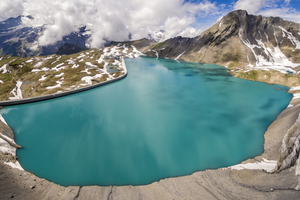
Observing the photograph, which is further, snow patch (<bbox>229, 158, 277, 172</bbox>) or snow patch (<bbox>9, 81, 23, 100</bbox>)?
snow patch (<bbox>9, 81, 23, 100</bbox>)

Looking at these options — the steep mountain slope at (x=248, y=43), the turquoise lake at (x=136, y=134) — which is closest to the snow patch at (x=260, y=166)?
the turquoise lake at (x=136, y=134)

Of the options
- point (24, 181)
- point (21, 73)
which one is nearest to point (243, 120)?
point (24, 181)

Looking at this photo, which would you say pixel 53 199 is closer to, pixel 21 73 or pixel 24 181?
pixel 24 181

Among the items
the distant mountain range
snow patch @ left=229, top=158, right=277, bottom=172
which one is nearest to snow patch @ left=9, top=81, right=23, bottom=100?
snow patch @ left=229, top=158, right=277, bottom=172

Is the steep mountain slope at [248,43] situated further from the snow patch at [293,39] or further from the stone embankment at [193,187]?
the stone embankment at [193,187]

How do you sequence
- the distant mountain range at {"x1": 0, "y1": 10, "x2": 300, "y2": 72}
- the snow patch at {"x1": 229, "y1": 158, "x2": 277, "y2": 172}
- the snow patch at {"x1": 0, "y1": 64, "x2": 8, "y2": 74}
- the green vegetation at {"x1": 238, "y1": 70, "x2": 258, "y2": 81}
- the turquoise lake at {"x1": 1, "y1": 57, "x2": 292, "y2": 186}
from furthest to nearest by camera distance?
the distant mountain range at {"x1": 0, "y1": 10, "x2": 300, "y2": 72} < the snow patch at {"x1": 0, "y1": 64, "x2": 8, "y2": 74} < the green vegetation at {"x1": 238, "y1": 70, "x2": 258, "y2": 81} < the turquoise lake at {"x1": 1, "y1": 57, "x2": 292, "y2": 186} < the snow patch at {"x1": 229, "y1": 158, "x2": 277, "y2": 172}

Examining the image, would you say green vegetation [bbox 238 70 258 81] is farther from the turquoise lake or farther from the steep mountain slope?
the steep mountain slope

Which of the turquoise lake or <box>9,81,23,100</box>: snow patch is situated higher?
the turquoise lake
